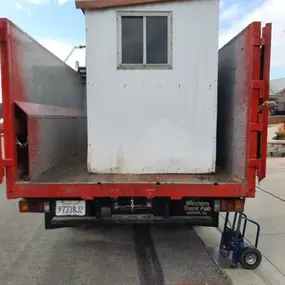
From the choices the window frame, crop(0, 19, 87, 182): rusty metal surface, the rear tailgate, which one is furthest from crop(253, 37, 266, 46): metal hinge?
crop(0, 19, 87, 182): rusty metal surface

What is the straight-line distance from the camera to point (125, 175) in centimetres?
427

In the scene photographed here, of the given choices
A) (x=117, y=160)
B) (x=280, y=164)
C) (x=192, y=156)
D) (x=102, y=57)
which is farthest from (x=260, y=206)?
(x=280, y=164)

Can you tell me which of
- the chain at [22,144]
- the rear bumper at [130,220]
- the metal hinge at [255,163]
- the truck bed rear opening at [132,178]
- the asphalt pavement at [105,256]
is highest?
the chain at [22,144]

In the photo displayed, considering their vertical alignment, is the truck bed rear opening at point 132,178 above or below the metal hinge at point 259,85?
below

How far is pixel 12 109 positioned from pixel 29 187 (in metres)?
0.84

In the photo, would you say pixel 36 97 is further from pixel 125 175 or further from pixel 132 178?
pixel 132 178

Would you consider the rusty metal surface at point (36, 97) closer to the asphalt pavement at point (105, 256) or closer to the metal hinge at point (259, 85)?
the asphalt pavement at point (105, 256)

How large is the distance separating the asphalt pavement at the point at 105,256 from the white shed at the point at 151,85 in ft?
3.73

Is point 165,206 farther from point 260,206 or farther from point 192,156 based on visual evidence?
point 260,206

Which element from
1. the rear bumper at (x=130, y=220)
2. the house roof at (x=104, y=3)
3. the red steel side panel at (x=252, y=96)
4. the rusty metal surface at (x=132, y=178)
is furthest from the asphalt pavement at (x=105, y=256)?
the house roof at (x=104, y=3)

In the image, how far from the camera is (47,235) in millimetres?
5391

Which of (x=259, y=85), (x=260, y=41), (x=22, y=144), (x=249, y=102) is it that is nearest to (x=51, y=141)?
(x=22, y=144)

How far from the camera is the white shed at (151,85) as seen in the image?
4121 mm

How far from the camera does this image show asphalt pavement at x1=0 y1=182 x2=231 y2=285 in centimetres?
388
